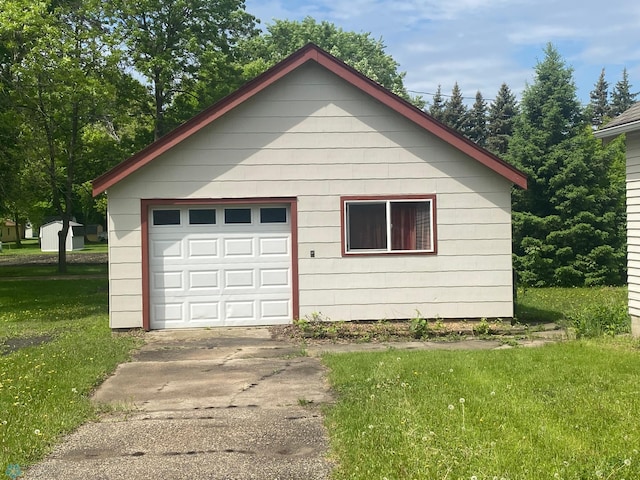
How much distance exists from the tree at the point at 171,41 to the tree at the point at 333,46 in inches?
666

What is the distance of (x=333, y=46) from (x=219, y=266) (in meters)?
41.5

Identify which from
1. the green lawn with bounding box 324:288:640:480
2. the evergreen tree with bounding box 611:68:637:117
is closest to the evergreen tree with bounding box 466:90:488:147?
the evergreen tree with bounding box 611:68:637:117

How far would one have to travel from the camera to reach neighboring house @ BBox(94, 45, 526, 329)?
11.5 m

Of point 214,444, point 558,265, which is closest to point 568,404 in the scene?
point 214,444

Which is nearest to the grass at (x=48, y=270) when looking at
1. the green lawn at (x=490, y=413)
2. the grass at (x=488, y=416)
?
the green lawn at (x=490, y=413)

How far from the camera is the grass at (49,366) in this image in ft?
18.4

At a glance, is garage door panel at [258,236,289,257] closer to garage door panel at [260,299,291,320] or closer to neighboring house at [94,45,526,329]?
neighboring house at [94,45,526,329]

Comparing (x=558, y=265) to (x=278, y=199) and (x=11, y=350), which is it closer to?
(x=278, y=199)

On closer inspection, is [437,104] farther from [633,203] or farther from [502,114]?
[633,203]

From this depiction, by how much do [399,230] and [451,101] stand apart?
48.9 meters

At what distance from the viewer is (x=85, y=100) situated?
1952cm

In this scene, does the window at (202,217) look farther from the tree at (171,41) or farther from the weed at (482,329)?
the tree at (171,41)

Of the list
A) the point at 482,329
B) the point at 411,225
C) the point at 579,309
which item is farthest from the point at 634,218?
the point at 411,225

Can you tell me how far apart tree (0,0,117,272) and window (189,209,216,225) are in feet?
24.3
